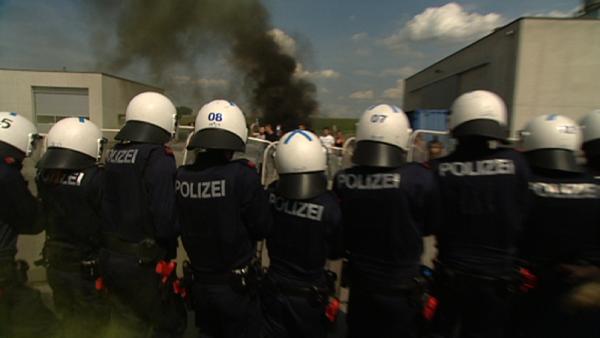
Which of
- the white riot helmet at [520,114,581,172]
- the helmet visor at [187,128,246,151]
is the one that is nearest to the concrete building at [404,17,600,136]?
the white riot helmet at [520,114,581,172]

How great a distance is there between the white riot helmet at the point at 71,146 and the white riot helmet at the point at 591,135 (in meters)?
3.88

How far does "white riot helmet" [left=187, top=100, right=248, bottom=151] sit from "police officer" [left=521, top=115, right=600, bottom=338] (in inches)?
85.0

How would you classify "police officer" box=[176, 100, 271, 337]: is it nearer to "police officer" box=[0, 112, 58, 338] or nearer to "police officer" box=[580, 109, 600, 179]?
"police officer" box=[0, 112, 58, 338]

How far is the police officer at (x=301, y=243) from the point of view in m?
2.41

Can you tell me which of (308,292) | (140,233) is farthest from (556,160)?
(140,233)

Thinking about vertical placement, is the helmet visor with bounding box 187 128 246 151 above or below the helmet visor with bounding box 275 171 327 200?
above

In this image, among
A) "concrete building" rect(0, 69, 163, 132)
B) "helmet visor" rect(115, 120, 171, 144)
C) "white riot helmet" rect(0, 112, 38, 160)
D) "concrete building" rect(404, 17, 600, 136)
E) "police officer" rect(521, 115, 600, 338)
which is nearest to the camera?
"police officer" rect(521, 115, 600, 338)

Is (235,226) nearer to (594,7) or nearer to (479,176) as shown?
(479,176)

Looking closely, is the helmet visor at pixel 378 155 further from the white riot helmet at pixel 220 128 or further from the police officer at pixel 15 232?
the police officer at pixel 15 232

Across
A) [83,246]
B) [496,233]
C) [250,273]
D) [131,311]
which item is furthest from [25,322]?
[496,233]

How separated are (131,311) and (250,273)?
101 cm

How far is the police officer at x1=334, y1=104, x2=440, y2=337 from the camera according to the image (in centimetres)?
238

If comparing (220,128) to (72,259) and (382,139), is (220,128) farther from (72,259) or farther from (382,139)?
(72,259)

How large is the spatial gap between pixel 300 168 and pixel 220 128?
665 millimetres
